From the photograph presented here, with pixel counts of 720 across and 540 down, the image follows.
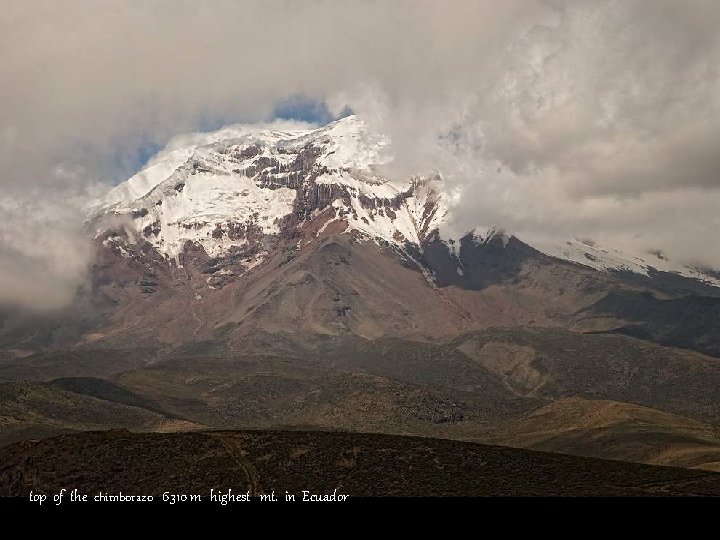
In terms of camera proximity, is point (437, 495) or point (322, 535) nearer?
point (322, 535)

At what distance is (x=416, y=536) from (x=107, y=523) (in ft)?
126

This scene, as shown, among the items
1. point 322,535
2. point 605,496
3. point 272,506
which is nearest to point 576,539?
point 322,535

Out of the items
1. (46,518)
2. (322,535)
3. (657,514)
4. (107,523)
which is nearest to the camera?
(322,535)

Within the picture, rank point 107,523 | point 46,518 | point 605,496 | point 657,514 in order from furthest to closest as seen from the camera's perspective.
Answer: point 605,496
point 657,514
point 46,518
point 107,523

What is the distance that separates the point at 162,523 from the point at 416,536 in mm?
32908

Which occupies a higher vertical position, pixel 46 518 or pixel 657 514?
pixel 46 518

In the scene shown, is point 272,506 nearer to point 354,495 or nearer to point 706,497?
point 354,495

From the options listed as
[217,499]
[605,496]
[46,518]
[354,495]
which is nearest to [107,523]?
[46,518]

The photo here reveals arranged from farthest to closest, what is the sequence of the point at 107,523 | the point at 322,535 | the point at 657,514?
the point at 657,514
the point at 107,523
the point at 322,535

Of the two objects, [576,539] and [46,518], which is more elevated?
[46,518]

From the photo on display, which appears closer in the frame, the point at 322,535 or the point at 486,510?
the point at 322,535

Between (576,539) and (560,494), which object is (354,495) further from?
(576,539)

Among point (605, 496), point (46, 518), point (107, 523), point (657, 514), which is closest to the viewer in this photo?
point (107, 523)

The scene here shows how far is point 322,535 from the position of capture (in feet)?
340
